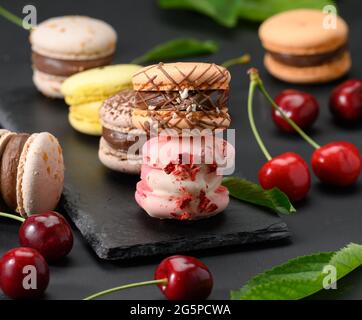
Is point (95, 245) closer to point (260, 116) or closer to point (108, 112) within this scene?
point (108, 112)

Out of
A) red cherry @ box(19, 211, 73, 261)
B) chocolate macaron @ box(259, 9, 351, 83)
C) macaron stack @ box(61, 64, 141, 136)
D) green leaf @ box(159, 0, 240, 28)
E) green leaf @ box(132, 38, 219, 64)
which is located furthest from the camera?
green leaf @ box(159, 0, 240, 28)

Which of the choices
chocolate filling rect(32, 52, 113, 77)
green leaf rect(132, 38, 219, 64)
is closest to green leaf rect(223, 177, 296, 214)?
chocolate filling rect(32, 52, 113, 77)

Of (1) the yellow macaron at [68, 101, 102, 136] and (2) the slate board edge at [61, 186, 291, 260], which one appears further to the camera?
(1) the yellow macaron at [68, 101, 102, 136]

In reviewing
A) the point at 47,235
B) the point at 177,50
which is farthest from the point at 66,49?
the point at 47,235

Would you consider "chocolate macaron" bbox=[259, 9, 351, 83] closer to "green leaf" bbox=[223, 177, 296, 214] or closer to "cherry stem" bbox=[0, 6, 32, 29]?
"cherry stem" bbox=[0, 6, 32, 29]

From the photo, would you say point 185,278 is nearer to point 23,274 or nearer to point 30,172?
point 23,274

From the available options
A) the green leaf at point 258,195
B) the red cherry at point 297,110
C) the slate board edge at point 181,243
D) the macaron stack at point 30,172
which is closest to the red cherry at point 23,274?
the slate board edge at point 181,243

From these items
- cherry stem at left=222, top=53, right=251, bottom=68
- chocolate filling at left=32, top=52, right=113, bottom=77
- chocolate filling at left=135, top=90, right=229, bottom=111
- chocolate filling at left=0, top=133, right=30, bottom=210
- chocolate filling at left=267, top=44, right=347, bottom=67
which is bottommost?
cherry stem at left=222, top=53, right=251, bottom=68
